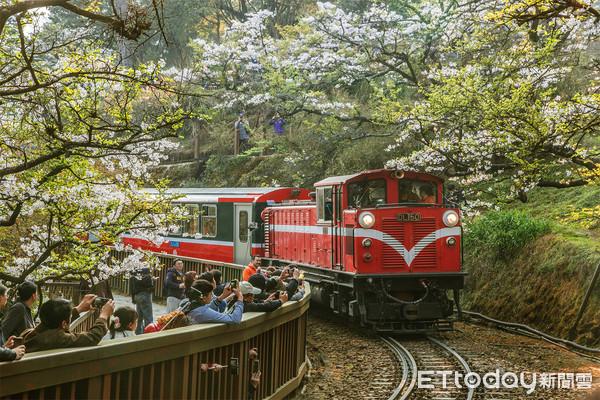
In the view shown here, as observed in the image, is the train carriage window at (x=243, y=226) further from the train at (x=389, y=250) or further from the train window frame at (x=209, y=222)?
the train at (x=389, y=250)

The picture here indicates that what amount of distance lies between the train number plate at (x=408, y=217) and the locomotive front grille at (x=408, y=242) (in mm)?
83

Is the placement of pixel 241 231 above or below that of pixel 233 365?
above

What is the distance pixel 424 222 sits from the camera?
1276 cm

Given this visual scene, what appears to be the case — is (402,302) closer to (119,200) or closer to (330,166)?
(119,200)

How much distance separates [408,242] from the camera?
1267cm

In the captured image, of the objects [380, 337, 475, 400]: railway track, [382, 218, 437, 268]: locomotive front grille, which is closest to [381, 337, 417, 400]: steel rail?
[380, 337, 475, 400]: railway track

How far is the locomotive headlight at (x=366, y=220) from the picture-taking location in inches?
490

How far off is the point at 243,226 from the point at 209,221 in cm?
177

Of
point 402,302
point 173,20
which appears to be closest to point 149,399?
point 402,302

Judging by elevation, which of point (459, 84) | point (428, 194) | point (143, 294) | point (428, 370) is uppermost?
point (459, 84)

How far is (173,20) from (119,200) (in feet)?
90.2

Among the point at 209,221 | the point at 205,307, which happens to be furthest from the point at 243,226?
the point at 205,307

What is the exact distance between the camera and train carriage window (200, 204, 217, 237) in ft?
66.5

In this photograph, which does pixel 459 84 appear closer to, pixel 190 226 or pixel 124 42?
pixel 124 42
